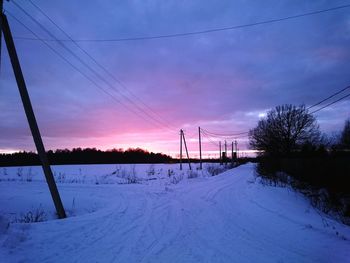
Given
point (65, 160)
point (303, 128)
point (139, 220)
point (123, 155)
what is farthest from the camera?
point (123, 155)

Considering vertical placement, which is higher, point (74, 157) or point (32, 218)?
point (74, 157)

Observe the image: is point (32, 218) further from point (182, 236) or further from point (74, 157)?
point (74, 157)

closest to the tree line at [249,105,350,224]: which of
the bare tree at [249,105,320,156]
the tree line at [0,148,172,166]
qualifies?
the bare tree at [249,105,320,156]

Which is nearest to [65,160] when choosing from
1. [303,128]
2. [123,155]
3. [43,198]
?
[123,155]

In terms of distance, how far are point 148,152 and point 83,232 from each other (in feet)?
455

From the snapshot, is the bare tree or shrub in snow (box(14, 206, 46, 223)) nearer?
shrub in snow (box(14, 206, 46, 223))

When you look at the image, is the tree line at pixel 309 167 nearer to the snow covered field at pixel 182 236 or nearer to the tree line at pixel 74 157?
the snow covered field at pixel 182 236

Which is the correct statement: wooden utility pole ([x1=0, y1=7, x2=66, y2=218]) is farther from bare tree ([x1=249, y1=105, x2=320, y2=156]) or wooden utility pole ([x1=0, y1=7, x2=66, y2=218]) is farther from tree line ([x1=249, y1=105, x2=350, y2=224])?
bare tree ([x1=249, y1=105, x2=320, y2=156])

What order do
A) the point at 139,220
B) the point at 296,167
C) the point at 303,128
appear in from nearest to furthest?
the point at 139,220, the point at 296,167, the point at 303,128

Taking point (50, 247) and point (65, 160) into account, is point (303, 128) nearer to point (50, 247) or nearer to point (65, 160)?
point (50, 247)

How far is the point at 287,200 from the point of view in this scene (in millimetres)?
12359

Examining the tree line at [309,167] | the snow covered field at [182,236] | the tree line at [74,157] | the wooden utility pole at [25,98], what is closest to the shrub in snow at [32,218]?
the wooden utility pole at [25,98]

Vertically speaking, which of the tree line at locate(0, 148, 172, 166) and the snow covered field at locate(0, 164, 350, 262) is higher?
the tree line at locate(0, 148, 172, 166)

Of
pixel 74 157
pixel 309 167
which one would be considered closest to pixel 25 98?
pixel 309 167
